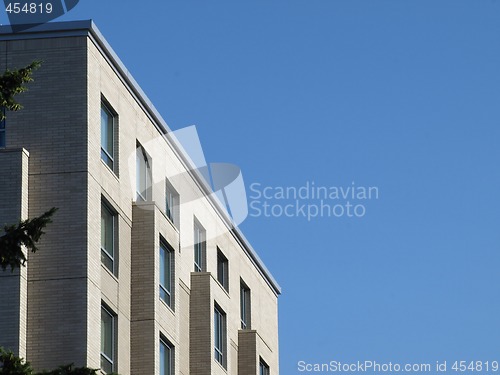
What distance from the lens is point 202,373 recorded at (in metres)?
37.5

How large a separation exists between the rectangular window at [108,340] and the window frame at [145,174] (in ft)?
11.7

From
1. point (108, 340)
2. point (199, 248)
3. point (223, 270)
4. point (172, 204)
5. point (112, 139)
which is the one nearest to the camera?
point (108, 340)

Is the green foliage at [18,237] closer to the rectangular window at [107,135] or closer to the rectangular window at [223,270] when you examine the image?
the rectangular window at [107,135]

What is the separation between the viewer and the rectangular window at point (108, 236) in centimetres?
3183

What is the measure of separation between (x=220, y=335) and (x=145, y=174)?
7030 mm

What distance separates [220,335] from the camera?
132 ft

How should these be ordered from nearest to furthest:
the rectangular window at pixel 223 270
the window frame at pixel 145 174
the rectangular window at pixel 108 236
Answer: the rectangular window at pixel 108 236 → the window frame at pixel 145 174 → the rectangular window at pixel 223 270

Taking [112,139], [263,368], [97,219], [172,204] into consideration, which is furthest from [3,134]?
[263,368]

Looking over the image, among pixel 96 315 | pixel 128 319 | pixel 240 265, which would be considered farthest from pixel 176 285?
pixel 240 265

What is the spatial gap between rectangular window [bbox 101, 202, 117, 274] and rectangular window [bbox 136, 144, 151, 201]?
2092 mm

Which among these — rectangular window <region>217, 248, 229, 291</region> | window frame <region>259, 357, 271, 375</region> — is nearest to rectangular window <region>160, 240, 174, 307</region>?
rectangular window <region>217, 248, 229, 291</region>

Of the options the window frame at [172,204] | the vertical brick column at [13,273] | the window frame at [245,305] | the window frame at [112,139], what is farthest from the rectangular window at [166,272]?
the window frame at [245,305]

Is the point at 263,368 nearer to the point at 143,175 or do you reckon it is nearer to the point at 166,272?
the point at 166,272

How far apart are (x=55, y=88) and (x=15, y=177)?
2.51 meters
